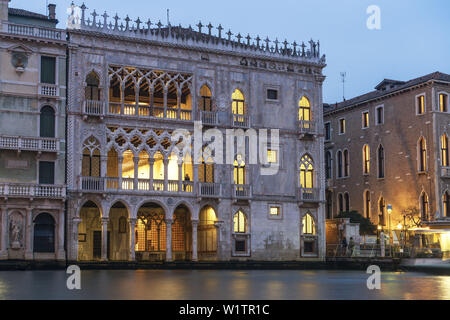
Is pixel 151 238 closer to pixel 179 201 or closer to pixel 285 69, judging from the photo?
pixel 179 201

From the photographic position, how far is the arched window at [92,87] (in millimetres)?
41219

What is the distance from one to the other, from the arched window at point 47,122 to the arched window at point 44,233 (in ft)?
14.5

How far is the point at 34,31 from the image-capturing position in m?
39.6

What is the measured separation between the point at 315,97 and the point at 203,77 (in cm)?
808

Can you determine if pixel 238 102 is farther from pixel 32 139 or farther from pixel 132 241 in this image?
pixel 32 139

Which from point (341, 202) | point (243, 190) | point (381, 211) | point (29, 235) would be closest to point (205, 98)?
point (243, 190)

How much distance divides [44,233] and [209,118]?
39.1 feet

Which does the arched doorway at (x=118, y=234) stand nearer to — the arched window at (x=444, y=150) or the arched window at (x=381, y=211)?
the arched window at (x=381, y=211)

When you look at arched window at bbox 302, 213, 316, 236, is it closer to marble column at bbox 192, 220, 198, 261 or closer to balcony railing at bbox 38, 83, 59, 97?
marble column at bbox 192, 220, 198, 261

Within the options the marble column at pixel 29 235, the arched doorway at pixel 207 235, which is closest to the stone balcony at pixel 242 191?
the arched doorway at pixel 207 235

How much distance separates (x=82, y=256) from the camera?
4197 cm

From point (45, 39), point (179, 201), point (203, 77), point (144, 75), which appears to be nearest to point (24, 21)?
point (45, 39)

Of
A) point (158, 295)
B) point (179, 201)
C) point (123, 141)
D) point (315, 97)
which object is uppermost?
point (315, 97)

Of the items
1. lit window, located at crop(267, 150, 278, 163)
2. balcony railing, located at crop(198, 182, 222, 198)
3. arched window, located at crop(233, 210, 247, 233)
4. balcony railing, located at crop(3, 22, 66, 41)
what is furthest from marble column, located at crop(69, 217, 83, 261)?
lit window, located at crop(267, 150, 278, 163)
